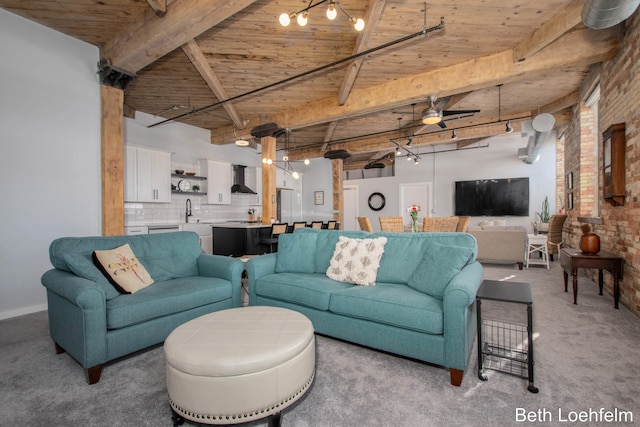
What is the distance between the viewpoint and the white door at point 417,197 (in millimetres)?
9922

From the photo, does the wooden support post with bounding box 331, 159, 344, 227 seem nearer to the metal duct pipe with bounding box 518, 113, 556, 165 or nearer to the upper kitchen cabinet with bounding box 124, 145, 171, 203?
the metal duct pipe with bounding box 518, 113, 556, 165

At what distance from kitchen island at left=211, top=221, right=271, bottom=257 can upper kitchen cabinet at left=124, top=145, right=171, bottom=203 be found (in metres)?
1.33

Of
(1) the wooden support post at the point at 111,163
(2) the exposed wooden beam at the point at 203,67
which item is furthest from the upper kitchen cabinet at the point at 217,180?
(1) the wooden support post at the point at 111,163

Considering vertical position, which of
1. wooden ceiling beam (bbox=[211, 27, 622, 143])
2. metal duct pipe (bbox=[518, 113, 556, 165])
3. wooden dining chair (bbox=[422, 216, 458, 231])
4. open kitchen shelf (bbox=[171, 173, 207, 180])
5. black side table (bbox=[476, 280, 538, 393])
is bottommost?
Result: black side table (bbox=[476, 280, 538, 393])

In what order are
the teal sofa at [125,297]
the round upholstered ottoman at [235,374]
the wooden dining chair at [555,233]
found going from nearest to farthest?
the round upholstered ottoman at [235,374] → the teal sofa at [125,297] → the wooden dining chair at [555,233]

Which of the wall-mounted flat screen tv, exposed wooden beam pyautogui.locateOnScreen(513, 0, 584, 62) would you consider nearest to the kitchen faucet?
exposed wooden beam pyautogui.locateOnScreen(513, 0, 584, 62)

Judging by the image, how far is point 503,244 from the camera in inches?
220

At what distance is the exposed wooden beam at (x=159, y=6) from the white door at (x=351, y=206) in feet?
29.1

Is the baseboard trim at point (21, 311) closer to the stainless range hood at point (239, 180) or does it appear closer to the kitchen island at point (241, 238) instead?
the kitchen island at point (241, 238)

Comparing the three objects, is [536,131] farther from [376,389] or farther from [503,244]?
[376,389]

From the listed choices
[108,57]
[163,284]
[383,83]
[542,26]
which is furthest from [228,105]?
[542,26]

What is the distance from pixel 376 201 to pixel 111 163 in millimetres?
8441

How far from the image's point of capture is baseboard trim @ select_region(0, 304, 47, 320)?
3264 millimetres

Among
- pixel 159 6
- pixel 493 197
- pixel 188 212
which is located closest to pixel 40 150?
pixel 159 6
